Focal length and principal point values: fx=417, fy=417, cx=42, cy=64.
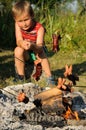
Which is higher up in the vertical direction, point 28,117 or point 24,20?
point 24,20

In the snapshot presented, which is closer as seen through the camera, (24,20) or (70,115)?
(70,115)

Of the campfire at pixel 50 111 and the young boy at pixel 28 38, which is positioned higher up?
the young boy at pixel 28 38

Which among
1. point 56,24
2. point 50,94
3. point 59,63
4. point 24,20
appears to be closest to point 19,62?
point 24,20

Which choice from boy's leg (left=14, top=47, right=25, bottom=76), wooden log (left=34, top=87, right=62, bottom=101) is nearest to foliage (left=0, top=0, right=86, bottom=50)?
boy's leg (left=14, top=47, right=25, bottom=76)

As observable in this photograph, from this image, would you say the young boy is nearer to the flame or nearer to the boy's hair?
the boy's hair

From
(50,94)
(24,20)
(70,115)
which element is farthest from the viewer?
(24,20)

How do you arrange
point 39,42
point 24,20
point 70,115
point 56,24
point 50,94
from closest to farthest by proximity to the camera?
1. point 70,115
2. point 50,94
3. point 24,20
4. point 39,42
5. point 56,24

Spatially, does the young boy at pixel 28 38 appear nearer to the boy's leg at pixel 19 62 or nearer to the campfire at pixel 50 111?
the boy's leg at pixel 19 62

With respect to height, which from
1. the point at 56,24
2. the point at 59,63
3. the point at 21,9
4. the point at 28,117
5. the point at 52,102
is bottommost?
the point at 28,117

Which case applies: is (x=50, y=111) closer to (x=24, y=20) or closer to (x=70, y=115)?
(x=70, y=115)

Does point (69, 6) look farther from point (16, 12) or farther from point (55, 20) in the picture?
point (16, 12)

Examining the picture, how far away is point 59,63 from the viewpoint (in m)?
6.79

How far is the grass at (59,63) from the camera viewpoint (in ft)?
18.3

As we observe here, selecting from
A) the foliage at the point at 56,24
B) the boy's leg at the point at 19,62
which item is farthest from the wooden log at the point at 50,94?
the foliage at the point at 56,24
